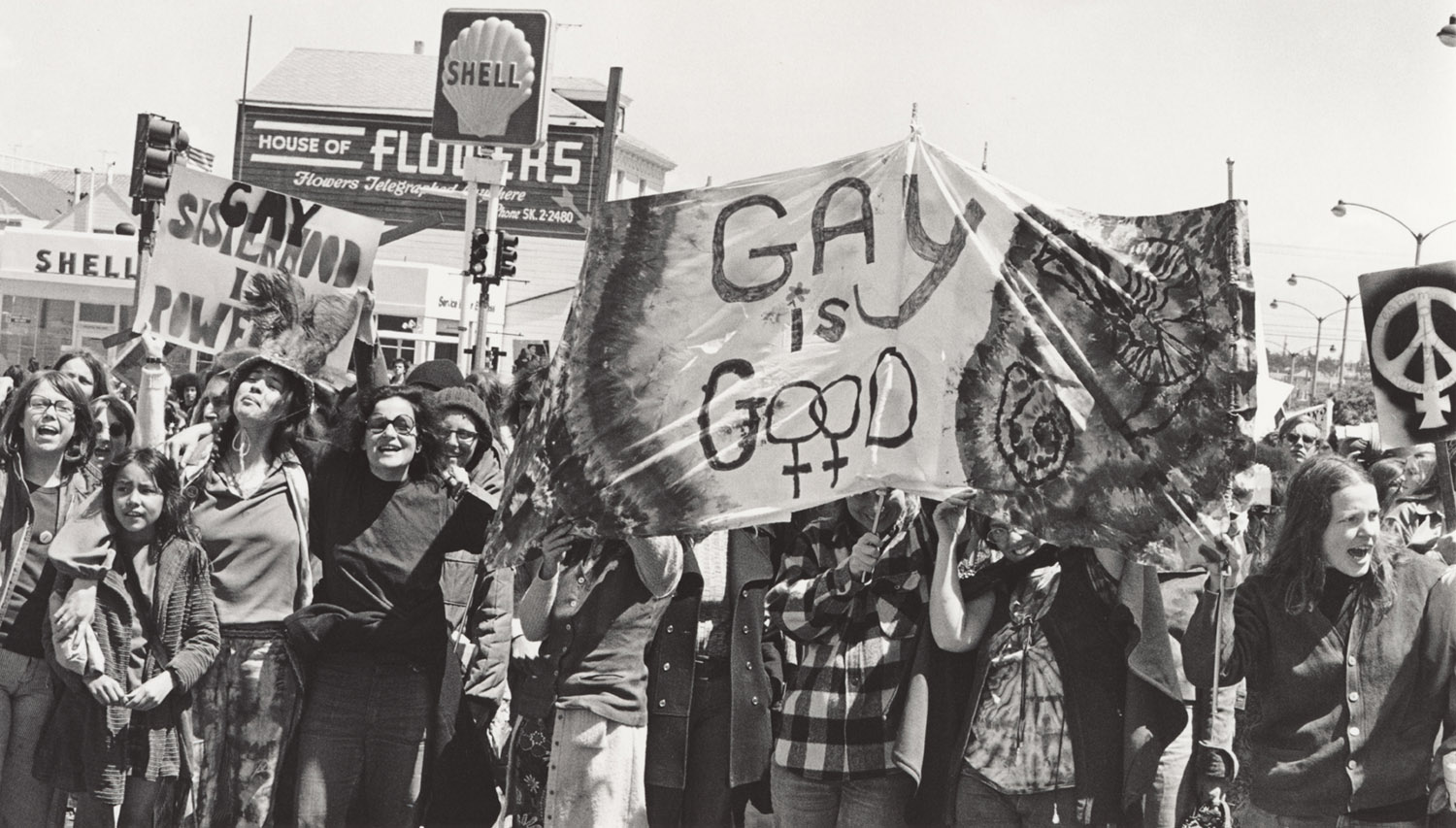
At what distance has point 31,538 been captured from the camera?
5473mm

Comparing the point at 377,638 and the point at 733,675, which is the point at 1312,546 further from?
the point at 377,638

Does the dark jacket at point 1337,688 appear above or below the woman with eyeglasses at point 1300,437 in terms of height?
below

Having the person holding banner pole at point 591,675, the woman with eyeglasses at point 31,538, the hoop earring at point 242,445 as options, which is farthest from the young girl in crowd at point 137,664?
the person holding banner pole at point 591,675

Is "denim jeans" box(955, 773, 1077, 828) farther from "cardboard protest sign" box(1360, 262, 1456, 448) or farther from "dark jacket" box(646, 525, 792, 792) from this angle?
"cardboard protest sign" box(1360, 262, 1456, 448)

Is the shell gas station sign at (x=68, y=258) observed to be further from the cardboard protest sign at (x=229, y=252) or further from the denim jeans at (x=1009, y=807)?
the denim jeans at (x=1009, y=807)

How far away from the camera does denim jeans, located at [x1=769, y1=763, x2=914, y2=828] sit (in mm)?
4582

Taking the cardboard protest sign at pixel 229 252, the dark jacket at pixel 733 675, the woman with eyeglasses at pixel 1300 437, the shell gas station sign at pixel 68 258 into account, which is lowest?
the dark jacket at pixel 733 675

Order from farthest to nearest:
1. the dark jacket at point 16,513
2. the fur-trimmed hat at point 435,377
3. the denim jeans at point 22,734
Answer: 1. the fur-trimmed hat at point 435,377
2. the dark jacket at point 16,513
3. the denim jeans at point 22,734

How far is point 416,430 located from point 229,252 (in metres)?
2.81

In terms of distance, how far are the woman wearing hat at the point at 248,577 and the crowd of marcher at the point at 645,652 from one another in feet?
0.03

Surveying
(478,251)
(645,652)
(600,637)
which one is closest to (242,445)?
(600,637)

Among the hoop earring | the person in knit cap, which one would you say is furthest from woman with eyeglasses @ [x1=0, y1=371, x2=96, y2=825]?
the person in knit cap

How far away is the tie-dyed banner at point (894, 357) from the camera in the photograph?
421 cm

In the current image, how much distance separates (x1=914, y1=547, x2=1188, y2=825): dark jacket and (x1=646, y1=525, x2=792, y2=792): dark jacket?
2.66ft
